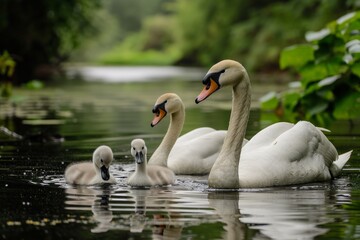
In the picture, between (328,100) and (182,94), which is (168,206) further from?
(182,94)

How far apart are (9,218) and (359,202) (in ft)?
8.87

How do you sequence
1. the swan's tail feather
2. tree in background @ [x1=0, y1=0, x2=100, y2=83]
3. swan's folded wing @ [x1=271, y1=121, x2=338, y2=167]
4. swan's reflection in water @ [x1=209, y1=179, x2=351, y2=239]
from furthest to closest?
tree in background @ [x1=0, y1=0, x2=100, y2=83] → the swan's tail feather → swan's folded wing @ [x1=271, y1=121, x2=338, y2=167] → swan's reflection in water @ [x1=209, y1=179, x2=351, y2=239]

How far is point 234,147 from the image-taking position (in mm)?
9195

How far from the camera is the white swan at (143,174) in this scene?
935 centimetres

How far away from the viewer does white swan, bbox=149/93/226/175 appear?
1087 centimetres

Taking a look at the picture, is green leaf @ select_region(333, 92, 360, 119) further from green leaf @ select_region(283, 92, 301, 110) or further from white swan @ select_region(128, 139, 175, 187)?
white swan @ select_region(128, 139, 175, 187)

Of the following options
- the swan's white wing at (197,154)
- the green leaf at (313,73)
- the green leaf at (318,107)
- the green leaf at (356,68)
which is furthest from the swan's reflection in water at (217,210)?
the green leaf at (313,73)

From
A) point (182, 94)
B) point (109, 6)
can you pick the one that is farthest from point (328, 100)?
point (109, 6)

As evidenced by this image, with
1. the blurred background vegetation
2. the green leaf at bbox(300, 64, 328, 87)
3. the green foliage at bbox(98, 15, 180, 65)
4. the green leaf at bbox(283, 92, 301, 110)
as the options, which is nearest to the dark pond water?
the green leaf at bbox(300, 64, 328, 87)

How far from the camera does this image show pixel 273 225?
689cm

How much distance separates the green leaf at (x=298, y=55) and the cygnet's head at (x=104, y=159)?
640cm

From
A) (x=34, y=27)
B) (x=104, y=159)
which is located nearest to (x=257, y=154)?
(x=104, y=159)

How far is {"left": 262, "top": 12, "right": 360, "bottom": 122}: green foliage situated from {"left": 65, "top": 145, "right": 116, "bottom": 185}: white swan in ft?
17.2

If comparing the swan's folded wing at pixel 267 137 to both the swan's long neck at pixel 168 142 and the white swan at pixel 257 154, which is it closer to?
the white swan at pixel 257 154
